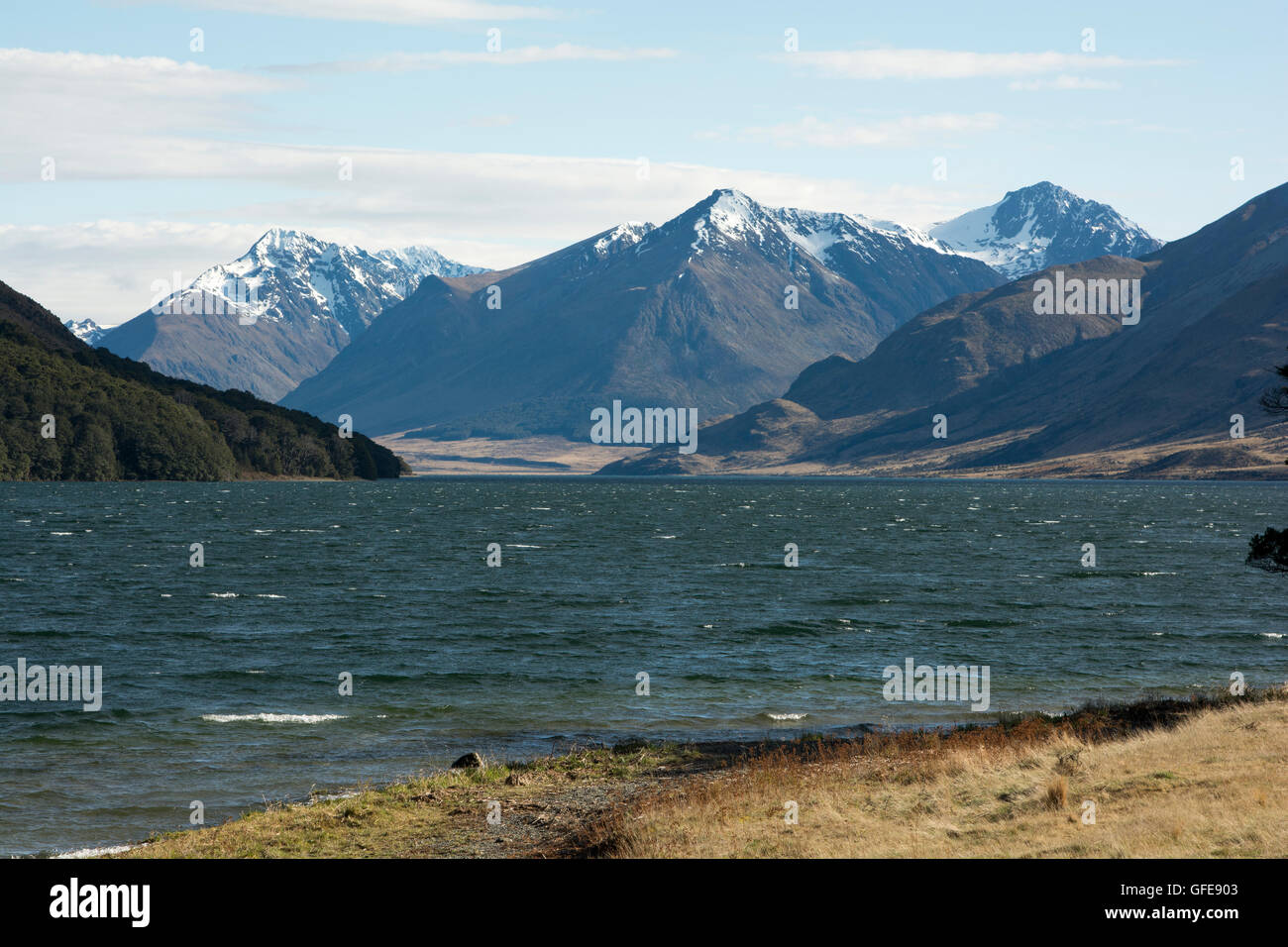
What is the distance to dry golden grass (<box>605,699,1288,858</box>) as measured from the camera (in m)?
18.8

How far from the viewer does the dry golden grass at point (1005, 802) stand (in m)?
18.8

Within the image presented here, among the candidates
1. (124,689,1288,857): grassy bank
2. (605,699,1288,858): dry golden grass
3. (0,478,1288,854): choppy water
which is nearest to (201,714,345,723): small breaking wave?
(0,478,1288,854): choppy water

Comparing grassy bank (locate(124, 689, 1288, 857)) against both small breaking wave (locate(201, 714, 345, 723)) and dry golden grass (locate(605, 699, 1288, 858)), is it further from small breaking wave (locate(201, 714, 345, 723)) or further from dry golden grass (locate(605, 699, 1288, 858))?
small breaking wave (locate(201, 714, 345, 723))

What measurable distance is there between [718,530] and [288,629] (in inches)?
3486

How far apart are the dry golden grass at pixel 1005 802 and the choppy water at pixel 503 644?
9840 mm

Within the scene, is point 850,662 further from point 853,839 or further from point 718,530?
point 718,530

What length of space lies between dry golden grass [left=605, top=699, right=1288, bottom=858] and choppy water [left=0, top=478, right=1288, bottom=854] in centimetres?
984

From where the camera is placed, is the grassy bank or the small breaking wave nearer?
the grassy bank

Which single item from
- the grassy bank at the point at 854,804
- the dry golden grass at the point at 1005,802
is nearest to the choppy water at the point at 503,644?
the grassy bank at the point at 854,804

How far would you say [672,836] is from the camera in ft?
67.7

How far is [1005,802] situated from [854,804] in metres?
2.78

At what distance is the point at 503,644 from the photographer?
54.2 m

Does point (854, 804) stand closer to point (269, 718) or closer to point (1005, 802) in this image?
point (1005, 802)
